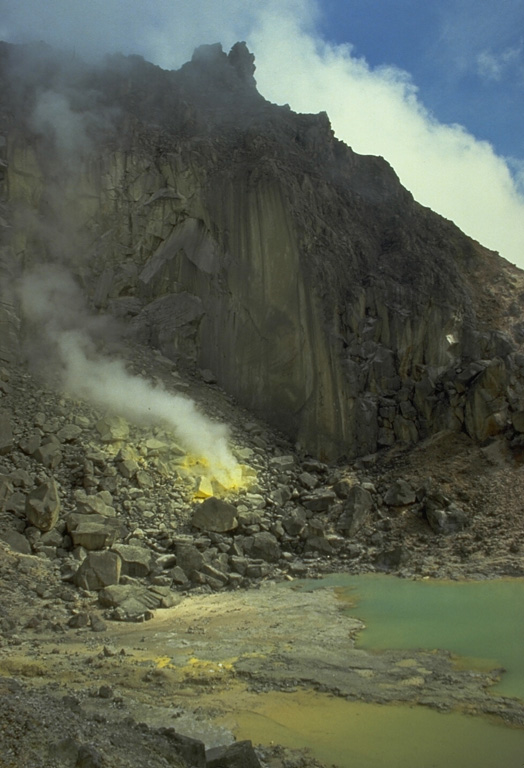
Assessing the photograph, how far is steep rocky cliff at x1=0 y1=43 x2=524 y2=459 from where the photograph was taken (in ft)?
81.0

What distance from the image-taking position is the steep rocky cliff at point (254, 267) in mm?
24703

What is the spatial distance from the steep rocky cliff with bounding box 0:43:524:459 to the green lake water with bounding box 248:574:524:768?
39.7 ft

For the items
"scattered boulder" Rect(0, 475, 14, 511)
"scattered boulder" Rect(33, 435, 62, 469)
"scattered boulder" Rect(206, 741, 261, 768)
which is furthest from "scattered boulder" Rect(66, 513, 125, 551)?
"scattered boulder" Rect(206, 741, 261, 768)

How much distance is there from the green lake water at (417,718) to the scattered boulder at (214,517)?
20.1 feet

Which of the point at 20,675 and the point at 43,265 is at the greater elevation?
the point at 43,265

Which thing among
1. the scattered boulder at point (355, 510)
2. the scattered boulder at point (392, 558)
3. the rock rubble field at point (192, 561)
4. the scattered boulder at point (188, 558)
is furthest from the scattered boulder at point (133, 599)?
the scattered boulder at point (355, 510)

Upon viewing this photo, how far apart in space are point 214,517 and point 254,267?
1297 cm

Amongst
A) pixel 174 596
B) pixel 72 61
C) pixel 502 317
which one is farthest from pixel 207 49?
pixel 174 596

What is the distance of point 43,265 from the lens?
24672 millimetres

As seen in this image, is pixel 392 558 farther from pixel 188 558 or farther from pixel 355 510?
pixel 188 558

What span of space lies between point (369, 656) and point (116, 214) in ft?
74.5

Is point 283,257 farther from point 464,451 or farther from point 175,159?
point 464,451

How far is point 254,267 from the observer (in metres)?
27.0

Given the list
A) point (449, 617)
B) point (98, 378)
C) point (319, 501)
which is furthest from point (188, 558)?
point (98, 378)
